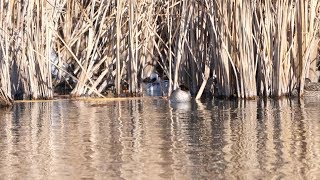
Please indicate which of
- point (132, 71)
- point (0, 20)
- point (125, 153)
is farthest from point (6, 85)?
point (125, 153)

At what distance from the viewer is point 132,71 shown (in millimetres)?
12266

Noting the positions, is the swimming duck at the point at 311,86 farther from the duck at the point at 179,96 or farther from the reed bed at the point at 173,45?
the duck at the point at 179,96

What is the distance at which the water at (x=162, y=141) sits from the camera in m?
5.88

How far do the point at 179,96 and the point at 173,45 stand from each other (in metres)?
1.86

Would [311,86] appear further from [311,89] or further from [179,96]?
[179,96]

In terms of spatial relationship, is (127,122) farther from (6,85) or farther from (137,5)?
(137,5)

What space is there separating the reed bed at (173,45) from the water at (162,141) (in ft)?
2.44

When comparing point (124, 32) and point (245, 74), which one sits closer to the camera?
point (245, 74)

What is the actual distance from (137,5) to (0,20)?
2.18m

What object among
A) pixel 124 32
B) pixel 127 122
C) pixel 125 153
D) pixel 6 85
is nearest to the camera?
pixel 125 153

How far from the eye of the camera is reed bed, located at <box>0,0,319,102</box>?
11312mm

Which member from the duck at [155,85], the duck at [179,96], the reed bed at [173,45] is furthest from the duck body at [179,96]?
the duck at [155,85]

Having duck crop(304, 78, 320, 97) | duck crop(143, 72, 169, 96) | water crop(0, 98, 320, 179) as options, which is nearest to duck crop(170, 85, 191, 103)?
water crop(0, 98, 320, 179)

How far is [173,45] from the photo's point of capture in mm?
13086
